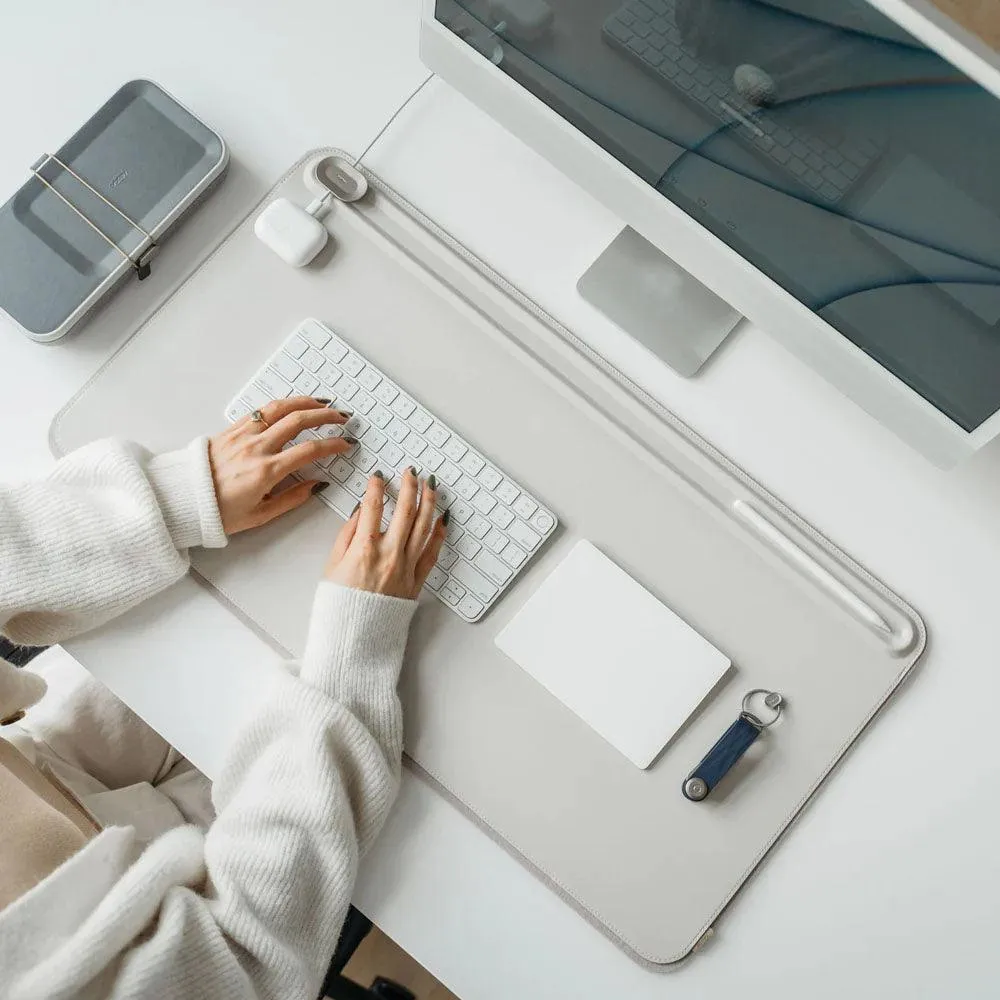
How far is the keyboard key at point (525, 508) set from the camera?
0.77 metres

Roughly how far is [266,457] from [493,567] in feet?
0.66

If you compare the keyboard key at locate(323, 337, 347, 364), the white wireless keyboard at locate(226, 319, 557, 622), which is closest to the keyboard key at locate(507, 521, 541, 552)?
the white wireless keyboard at locate(226, 319, 557, 622)

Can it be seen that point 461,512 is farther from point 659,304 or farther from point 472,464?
point 659,304

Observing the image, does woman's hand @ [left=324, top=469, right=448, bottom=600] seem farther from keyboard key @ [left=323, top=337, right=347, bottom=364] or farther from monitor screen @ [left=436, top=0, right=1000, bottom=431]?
monitor screen @ [left=436, top=0, right=1000, bottom=431]

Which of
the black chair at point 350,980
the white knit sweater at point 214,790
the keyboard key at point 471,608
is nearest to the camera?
the white knit sweater at point 214,790

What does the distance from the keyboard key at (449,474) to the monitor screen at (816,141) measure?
0.27 m

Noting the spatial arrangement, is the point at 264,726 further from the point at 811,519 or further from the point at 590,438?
the point at 811,519

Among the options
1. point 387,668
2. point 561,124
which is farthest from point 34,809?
point 561,124

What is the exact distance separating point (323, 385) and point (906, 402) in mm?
453

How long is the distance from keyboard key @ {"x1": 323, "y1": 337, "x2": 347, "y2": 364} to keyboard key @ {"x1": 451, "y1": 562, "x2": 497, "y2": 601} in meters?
0.20

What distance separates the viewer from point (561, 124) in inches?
27.1

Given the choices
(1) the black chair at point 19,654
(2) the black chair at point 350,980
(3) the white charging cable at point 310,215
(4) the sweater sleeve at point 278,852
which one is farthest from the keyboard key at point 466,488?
(1) the black chair at point 19,654

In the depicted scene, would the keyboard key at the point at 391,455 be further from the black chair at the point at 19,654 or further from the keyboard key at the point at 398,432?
the black chair at the point at 19,654

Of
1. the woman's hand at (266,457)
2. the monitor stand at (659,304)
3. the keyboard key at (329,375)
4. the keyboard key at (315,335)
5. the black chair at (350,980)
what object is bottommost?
the black chair at (350,980)
